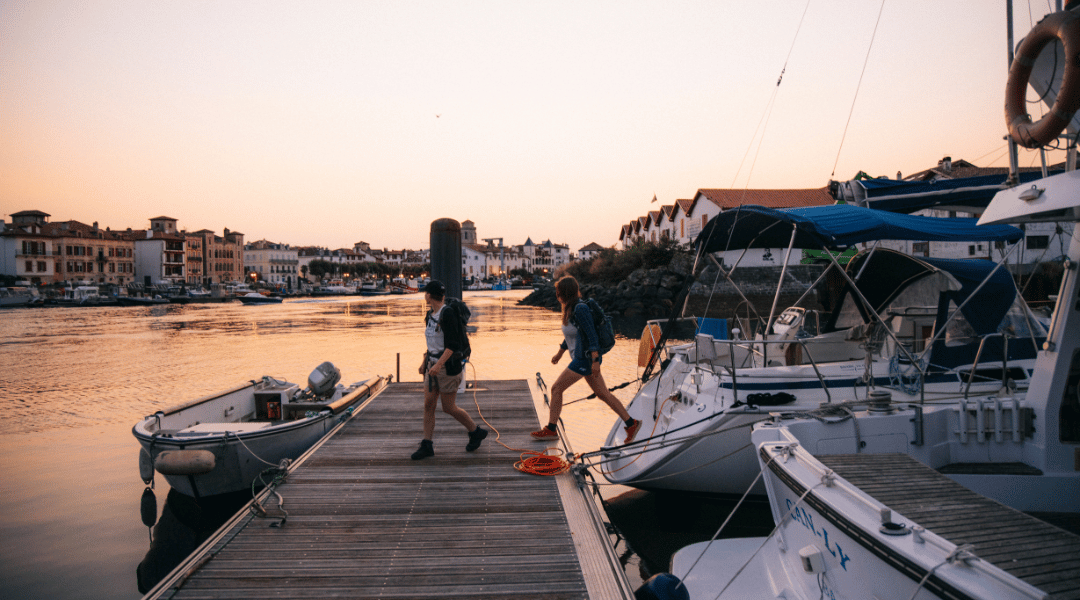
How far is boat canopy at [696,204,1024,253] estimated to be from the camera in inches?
280

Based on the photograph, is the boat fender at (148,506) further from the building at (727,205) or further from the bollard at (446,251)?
the building at (727,205)

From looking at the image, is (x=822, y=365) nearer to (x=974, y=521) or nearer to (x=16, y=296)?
(x=974, y=521)

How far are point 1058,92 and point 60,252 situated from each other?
10989 centimetres

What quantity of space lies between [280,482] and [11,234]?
4005 inches

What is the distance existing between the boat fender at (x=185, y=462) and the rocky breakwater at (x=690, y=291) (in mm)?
32668

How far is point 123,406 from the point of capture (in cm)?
1605

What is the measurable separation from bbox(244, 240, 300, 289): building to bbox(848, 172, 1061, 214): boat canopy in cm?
13281

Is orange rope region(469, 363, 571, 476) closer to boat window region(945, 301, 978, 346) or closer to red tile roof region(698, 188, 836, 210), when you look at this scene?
boat window region(945, 301, 978, 346)

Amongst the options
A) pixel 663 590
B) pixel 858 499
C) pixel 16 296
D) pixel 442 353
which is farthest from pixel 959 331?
pixel 16 296

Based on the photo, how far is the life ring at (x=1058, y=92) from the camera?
5520 mm

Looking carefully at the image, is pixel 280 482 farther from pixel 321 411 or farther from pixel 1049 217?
pixel 1049 217

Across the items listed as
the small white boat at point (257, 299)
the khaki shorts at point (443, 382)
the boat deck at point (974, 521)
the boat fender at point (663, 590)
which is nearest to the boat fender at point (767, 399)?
the boat deck at point (974, 521)

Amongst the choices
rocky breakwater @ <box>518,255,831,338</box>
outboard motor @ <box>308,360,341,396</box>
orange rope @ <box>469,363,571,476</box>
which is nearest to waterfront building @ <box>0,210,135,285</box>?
rocky breakwater @ <box>518,255,831,338</box>

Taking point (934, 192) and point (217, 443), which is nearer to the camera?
point (217, 443)
